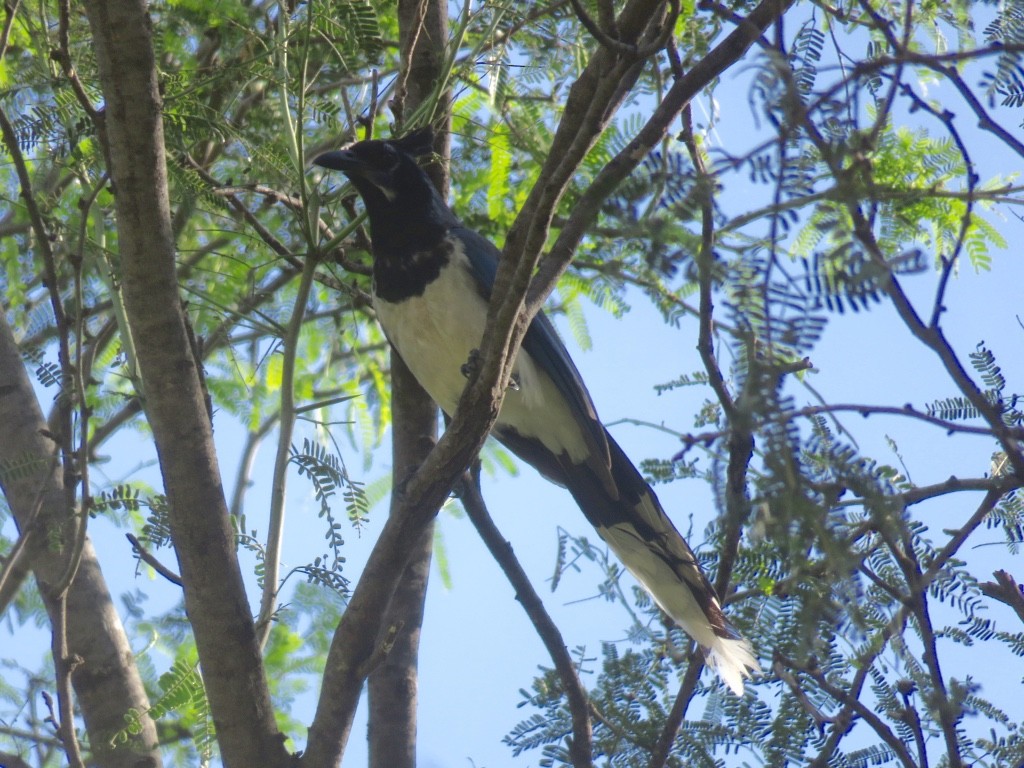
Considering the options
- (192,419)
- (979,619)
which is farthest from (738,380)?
(192,419)

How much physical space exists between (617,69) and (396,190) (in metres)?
2.19

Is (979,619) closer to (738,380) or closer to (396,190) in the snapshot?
(738,380)

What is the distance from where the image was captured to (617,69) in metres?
2.64

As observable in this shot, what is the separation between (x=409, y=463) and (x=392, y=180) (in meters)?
1.19

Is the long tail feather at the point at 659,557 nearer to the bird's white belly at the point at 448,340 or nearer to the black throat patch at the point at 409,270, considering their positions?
the bird's white belly at the point at 448,340

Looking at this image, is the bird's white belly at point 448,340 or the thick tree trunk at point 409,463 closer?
the thick tree trunk at point 409,463

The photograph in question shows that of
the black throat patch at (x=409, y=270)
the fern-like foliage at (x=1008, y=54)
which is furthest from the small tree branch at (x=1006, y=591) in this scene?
the black throat patch at (x=409, y=270)

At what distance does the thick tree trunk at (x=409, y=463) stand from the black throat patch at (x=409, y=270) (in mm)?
330

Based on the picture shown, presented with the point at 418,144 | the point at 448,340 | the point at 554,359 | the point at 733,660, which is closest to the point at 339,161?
the point at 418,144

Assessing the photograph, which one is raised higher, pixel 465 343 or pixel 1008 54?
pixel 465 343

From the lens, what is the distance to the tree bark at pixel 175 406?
125 inches

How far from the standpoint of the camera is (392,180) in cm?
470

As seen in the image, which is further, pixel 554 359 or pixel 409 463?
pixel 554 359

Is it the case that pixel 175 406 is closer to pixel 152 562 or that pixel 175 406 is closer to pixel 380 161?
pixel 152 562
